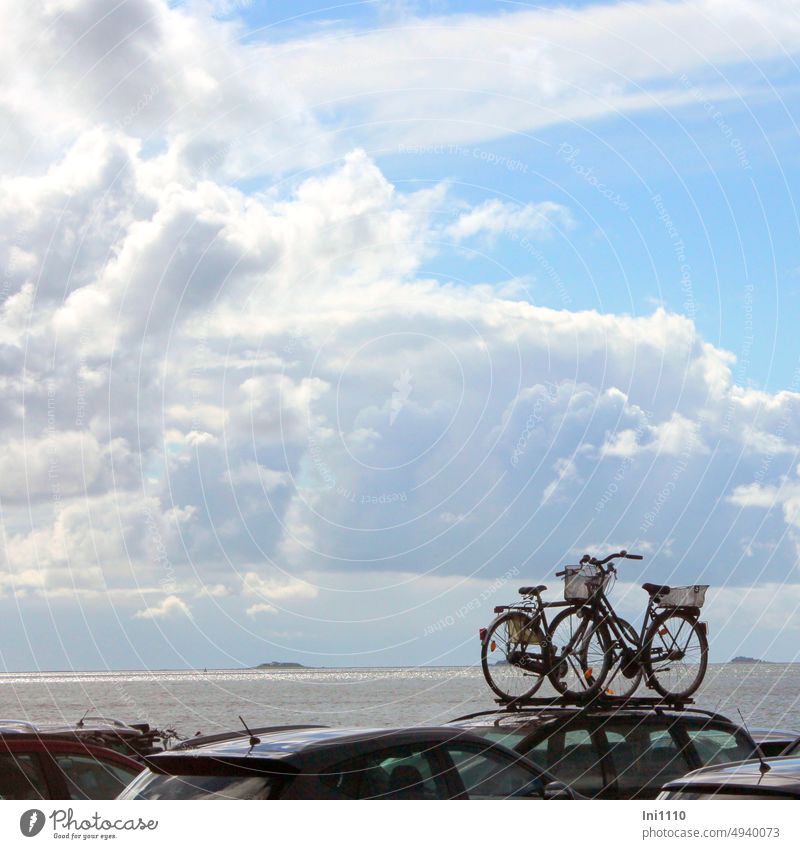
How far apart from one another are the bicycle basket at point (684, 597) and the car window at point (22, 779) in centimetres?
653

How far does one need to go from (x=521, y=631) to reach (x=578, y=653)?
0.61m

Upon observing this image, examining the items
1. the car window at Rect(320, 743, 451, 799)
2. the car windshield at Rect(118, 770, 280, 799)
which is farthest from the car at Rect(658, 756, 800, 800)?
the car windshield at Rect(118, 770, 280, 799)

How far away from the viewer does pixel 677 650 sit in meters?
12.4

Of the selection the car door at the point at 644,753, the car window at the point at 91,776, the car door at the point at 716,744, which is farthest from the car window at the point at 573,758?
the car window at the point at 91,776

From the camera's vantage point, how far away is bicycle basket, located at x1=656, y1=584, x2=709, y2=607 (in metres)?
12.4

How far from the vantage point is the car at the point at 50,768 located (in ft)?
26.8

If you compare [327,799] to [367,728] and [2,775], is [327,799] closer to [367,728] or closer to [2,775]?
[367,728]

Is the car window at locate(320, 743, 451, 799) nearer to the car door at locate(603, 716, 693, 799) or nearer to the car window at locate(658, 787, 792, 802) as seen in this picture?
the car window at locate(658, 787, 792, 802)

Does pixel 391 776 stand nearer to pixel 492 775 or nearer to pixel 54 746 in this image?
pixel 492 775

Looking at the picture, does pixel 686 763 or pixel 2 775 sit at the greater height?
pixel 2 775
